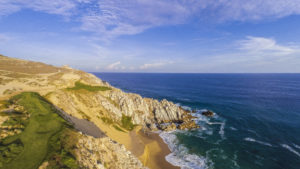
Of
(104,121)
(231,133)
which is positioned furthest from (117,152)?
(231,133)

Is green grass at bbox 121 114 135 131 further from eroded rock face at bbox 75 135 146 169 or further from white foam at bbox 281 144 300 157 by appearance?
white foam at bbox 281 144 300 157

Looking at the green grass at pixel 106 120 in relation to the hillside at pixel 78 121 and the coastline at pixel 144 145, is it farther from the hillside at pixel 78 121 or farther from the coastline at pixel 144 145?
the coastline at pixel 144 145

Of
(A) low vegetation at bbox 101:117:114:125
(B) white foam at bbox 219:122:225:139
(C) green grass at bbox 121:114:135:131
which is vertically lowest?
(B) white foam at bbox 219:122:225:139

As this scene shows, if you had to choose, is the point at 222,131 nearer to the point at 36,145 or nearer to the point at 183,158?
the point at 183,158

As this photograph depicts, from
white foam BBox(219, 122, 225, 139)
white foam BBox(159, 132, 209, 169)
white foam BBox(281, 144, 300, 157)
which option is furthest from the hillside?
white foam BBox(281, 144, 300, 157)

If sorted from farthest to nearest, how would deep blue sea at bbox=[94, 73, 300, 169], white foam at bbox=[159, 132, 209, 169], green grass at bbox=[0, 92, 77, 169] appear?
1. deep blue sea at bbox=[94, 73, 300, 169]
2. white foam at bbox=[159, 132, 209, 169]
3. green grass at bbox=[0, 92, 77, 169]

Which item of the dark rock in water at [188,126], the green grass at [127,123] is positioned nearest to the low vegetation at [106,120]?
the green grass at [127,123]

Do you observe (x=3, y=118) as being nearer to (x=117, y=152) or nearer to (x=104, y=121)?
(x=117, y=152)
